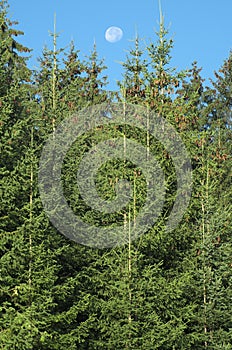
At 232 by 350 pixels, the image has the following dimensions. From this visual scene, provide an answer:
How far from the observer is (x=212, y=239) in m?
18.1

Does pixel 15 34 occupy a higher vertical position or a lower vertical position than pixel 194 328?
higher

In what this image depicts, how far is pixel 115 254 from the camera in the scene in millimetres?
16641

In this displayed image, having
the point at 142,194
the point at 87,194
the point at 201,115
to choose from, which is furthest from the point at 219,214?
the point at 201,115

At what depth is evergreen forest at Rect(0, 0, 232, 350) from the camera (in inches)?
600

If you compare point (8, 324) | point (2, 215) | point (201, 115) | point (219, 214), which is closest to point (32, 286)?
point (8, 324)

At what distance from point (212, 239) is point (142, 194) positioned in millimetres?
2723

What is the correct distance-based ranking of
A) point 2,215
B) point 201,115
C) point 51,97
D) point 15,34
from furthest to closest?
point 201,115, point 15,34, point 51,97, point 2,215

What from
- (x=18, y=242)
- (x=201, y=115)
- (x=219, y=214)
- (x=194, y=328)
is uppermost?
(x=201, y=115)

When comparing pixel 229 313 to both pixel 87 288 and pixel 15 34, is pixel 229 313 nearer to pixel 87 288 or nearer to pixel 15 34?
pixel 87 288

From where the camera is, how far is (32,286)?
15062 mm

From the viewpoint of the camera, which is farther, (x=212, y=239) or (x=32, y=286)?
(x=212, y=239)

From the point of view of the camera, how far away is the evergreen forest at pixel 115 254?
15.2 metres

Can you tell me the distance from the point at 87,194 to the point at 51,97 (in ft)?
14.6

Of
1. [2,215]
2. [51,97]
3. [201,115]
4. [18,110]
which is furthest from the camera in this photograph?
[201,115]
